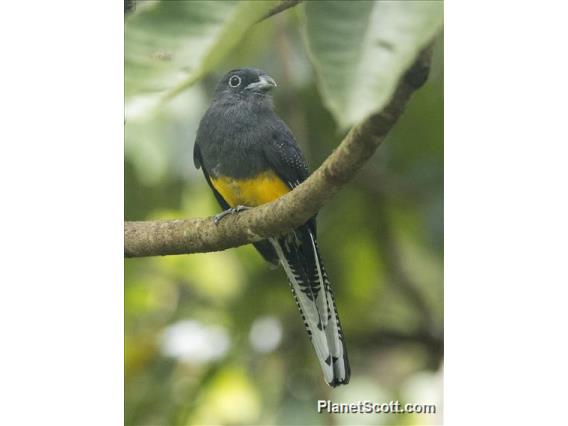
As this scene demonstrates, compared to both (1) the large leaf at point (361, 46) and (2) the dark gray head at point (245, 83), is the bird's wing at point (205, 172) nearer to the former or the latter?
(2) the dark gray head at point (245, 83)

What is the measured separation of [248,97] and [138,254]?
946mm

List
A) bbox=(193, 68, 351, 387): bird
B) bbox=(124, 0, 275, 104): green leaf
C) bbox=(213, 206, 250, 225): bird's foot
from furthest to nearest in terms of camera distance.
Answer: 1. bbox=(193, 68, 351, 387): bird
2. bbox=(213, 206, 250, 225): bird's foot
3. bbox=(124, 0, 275, 104): green leaf

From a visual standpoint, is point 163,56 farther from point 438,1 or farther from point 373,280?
point 373,280

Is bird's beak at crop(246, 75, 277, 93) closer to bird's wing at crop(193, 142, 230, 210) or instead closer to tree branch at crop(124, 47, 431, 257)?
bird's wing at crop(193, 142, 230, 210)

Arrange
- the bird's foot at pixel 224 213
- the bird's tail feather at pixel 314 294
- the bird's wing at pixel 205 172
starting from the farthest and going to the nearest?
1. the bird's wing at pixel 205 172
2. the bird's tail feather at pixel 314 294
3. the bird's foot at pixel 224 213

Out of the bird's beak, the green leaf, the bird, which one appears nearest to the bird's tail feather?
A: the bird

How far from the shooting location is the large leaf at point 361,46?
163 centimetres

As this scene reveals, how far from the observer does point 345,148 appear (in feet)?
8.50

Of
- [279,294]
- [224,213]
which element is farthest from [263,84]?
[279,294]

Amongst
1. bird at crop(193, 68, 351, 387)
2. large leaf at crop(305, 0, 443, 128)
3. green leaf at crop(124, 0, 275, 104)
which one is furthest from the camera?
bird at crop(193, 68, 351, 387)

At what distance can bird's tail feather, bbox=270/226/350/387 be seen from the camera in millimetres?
3951

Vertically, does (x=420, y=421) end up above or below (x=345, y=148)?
below

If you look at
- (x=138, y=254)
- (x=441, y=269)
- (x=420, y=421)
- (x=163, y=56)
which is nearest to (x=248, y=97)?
(x=138, y=254)

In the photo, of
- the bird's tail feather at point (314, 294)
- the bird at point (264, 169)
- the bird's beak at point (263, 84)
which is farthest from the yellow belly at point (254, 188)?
the bird's beak at point (263, 84)
